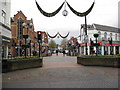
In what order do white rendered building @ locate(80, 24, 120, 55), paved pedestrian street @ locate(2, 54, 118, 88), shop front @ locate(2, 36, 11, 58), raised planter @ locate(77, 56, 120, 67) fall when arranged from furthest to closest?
1. white rendered building @ locate(80, 24, 120, 55)
2. shop front @ locate(2, 36, 11, 58)
3. raised planter @ locate(77, 56, 120, 67)
4. paved pedestrian street @ locate(2, 54, 118, 88)

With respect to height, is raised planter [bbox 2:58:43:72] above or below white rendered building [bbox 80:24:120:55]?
below

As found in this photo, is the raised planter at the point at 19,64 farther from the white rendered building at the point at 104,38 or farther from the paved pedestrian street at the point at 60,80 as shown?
the white rendered building at the point at 104,38

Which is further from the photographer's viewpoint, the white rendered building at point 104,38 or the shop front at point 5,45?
the white rendered building at point 104,38

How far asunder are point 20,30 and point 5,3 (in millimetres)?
15216

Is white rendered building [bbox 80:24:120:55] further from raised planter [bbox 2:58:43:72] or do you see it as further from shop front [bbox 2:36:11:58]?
raised planter [bbox 2:58:43:72]

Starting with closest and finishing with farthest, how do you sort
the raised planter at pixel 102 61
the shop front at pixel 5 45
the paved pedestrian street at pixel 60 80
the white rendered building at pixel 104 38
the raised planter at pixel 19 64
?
the paved pedestrian street at pixel 60 80, the raised planter at pixel 19 64, the raised planter at pixel 102 61, the shop front at pixel 5 45, the white rendered building at pixel 104 38

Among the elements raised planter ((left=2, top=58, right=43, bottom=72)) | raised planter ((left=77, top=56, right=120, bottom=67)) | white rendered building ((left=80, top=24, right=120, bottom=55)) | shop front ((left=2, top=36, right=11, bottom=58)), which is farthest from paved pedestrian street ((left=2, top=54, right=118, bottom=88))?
white rendered building ((left=80, top=24, right=120, bottom=55))

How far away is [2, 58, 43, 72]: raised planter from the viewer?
9.39 m

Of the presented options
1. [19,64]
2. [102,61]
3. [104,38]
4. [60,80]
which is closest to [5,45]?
[19,64]

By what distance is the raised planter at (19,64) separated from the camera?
9.39 m

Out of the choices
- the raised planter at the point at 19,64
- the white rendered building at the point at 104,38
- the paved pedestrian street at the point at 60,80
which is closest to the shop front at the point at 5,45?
the raised planter at the point at 19,64

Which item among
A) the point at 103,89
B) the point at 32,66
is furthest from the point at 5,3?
the point at 103,89

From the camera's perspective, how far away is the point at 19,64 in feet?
33.4

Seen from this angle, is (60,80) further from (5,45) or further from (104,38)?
(104,38)
